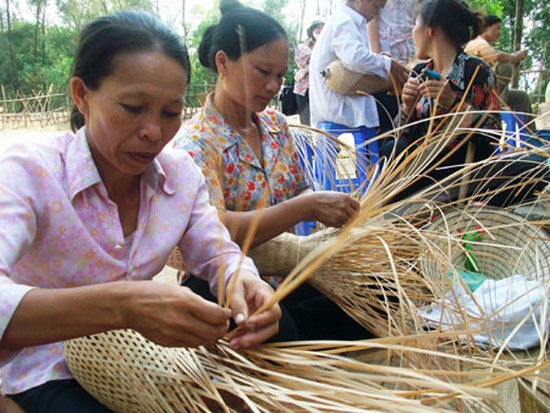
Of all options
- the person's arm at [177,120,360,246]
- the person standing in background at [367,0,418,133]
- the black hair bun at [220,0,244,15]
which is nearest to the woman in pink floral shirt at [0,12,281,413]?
the person's arm at [177,120,360,246]

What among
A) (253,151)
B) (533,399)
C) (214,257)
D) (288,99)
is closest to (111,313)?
(214,257)

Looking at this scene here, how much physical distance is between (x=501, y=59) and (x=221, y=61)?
3.05 metres

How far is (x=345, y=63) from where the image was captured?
262 centimetres

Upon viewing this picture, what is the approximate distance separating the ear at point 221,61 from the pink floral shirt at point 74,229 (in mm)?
508

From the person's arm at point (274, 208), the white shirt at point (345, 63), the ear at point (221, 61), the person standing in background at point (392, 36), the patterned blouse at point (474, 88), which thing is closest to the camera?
the person's arm at point (274, 208)

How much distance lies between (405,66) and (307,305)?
167 cm

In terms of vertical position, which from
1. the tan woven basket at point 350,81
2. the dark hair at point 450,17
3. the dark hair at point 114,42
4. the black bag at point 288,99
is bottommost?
the black bag at point 288,99

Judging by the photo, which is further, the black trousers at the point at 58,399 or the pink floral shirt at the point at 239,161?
the pink floral shirt at the point at 239,161

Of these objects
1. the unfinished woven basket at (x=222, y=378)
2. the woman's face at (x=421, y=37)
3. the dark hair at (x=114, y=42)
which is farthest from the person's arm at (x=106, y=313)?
the woman's face at (x=421, y=37)

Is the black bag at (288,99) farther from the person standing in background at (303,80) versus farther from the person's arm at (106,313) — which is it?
the person's arm at (106,313)

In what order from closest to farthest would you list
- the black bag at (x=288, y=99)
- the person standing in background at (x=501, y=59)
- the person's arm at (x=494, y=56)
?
the person's arm at (x=494, y=56), the person standing in background at (x=501, y=59), the black bag at (x=288, y=99)

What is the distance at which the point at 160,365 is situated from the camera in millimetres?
850

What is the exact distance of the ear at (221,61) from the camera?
1.52 meters

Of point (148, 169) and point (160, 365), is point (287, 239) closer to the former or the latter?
point (148, 169)
